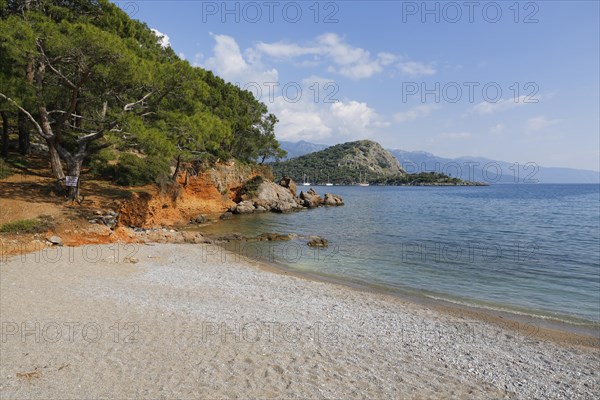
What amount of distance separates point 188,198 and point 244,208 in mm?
7166

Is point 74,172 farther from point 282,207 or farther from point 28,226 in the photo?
point 282,207

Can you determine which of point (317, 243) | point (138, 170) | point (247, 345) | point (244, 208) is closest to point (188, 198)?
point (244, 208)

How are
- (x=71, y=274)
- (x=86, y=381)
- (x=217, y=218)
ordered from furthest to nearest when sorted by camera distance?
1. (x=217, y=218)
2. (x=71, y=274)
3. (x=86, y=381)

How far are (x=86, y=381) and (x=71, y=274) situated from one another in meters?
8.31

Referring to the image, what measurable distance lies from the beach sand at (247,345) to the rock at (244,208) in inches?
1128

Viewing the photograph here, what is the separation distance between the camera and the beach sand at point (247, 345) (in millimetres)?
7262

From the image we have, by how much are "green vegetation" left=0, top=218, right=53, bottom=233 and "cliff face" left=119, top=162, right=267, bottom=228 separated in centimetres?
682

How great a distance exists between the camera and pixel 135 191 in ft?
95.0

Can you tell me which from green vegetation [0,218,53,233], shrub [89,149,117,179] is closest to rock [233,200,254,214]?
shrub [89,149,117,179]

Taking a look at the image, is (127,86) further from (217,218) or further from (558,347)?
(558,347)

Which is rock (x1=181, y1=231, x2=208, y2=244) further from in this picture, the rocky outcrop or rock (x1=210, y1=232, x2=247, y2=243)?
the rocky outcrop

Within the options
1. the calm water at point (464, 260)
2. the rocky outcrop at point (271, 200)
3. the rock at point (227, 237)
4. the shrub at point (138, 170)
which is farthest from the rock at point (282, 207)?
the rock at point (227, 237)

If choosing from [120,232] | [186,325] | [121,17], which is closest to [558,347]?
[186,325]

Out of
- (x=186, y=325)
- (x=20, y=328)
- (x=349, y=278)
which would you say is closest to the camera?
(x=20, y=328)
